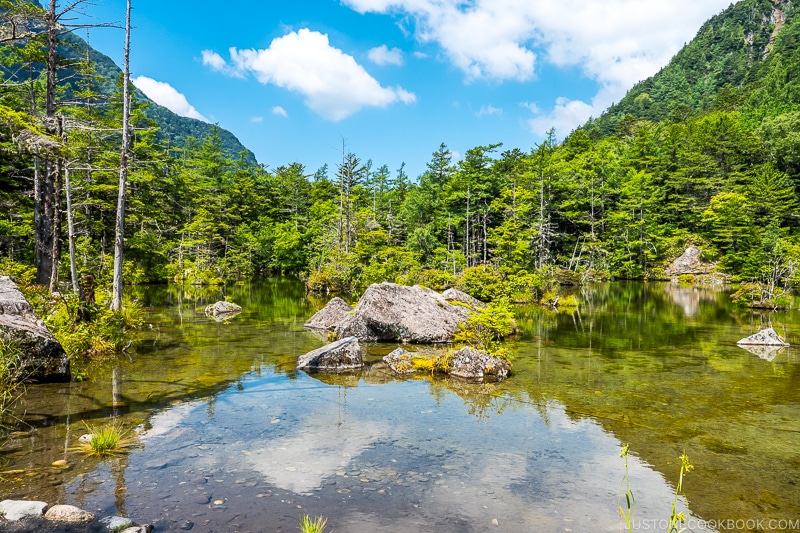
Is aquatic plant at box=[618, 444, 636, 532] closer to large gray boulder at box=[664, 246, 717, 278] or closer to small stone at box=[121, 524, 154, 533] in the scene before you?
small stone at box=[121, 524, 154, 533]

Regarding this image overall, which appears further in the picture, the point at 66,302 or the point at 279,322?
the point at 279,322

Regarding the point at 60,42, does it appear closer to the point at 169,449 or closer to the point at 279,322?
the point at 279,322

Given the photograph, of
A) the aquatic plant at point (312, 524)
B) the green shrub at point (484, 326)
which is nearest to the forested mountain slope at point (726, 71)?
the green shrub at point (484, 326)

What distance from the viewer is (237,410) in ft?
27.5

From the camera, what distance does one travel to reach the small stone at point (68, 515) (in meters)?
4.29

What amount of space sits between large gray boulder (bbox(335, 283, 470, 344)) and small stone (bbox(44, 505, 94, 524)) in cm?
1132

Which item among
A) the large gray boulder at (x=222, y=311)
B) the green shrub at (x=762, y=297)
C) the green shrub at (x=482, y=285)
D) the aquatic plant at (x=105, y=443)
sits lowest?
the aquatic plant at (x=105, y=443)

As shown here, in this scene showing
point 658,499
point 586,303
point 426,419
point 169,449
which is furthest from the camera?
point 586,303

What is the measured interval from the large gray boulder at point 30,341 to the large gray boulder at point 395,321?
27.2ft

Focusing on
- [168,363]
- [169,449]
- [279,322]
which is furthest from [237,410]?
[279,322]

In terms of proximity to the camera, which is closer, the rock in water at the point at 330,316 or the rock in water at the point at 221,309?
the rock in water at the point at 330,316

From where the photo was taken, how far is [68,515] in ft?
14.2

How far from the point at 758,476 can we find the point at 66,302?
14966 millimetres

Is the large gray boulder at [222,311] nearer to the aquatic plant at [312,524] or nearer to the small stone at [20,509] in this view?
the small stone at [20,509]
